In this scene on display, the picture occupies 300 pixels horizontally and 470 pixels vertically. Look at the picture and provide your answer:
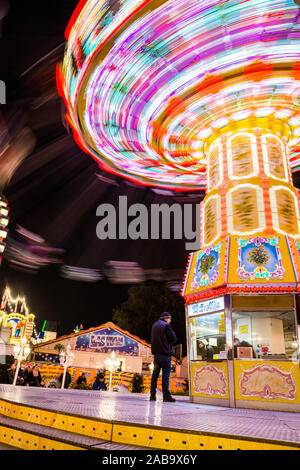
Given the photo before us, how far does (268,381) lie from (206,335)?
2.28m

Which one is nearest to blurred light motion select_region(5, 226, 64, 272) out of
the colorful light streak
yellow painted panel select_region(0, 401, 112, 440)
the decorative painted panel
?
the colorful light streak

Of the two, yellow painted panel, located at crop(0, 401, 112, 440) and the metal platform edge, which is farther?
yellow painted panel, located at crop(0, 401, 112, 440)

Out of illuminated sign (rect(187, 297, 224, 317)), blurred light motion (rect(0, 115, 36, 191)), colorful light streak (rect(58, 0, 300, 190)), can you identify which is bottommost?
illuminated sign (rect(187, 297, 224, 317))

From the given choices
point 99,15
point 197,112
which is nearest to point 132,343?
point 197,112

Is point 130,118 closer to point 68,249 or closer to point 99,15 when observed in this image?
point 99,15

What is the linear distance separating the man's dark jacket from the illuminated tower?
1034 mm

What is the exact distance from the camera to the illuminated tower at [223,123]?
675 centimetres

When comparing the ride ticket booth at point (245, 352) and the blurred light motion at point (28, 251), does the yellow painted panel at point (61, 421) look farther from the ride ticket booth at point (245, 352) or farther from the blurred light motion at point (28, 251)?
the blurred light motion at point (28, 251)

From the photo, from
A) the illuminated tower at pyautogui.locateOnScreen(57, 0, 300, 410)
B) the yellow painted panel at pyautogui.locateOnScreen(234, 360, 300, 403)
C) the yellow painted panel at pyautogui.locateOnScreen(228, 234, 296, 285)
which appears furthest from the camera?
the yellow painted panel at pyautogui.locateOnScreen(228, 234, 296, 285)

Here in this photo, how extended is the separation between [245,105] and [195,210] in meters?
17.7

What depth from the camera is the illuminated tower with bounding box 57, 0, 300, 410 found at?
675 cm

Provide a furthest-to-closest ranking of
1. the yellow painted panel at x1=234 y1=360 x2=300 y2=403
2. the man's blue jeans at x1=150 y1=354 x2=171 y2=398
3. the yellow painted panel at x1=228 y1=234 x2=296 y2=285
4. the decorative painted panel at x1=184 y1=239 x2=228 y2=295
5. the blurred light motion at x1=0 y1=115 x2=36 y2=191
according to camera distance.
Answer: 1. the blurred light motion at x1=0 y1=115 x2=36 y2=191
2. the decorative painted panel at x1=184 y1=239 x2=228 y2=295
3. the man's blue jeans at x1=150 y1=354 x2=171 y2=398
4. the yellow painted panel at x1=228 y1=234 x2=296 y2=285
5. the yellow painted panel at x1=234 y1=360 x2=300 y2=403

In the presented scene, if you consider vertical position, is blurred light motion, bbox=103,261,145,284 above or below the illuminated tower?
above

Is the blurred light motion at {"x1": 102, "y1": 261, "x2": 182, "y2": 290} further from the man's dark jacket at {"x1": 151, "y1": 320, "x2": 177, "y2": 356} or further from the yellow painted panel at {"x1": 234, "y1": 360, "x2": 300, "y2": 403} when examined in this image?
the yellow painted panel at {"x1": 234, "y1": 360, "x2": 300, "y2": 403}
